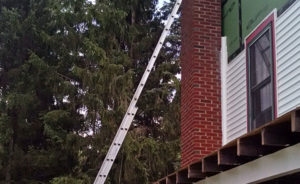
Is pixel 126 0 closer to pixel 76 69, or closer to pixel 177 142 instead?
pixel 76 69

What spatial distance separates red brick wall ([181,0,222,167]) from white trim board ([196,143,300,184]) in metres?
2.91

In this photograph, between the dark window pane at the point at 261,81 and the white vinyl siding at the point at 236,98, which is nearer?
the dark window pane at the point at 261,81

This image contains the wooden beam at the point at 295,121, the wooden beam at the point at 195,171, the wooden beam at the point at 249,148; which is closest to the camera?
the wooden beam at the point at 295,121

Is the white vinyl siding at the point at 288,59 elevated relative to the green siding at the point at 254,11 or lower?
lower

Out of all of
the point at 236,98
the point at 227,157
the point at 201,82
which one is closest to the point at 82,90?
the point at 201,82

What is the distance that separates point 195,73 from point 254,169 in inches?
162

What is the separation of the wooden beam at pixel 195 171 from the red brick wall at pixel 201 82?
2.66 m

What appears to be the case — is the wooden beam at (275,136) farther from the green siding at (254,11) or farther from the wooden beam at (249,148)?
the green siding at (254,11)

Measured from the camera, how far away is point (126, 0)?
1817 centimetres

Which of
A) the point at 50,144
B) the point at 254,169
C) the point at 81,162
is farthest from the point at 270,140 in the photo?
the point at 50,144

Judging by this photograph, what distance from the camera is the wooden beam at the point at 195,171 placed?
17.4ft

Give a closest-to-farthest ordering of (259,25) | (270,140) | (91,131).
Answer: (270,140), (259,25), (91,131)

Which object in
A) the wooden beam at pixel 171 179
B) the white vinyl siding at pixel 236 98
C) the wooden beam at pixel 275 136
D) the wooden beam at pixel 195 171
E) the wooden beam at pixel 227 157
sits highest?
the white vinyl siding at pixel 236 98

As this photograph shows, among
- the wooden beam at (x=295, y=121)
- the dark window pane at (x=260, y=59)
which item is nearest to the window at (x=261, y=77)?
the dark window pane at (x=260, y=59)
